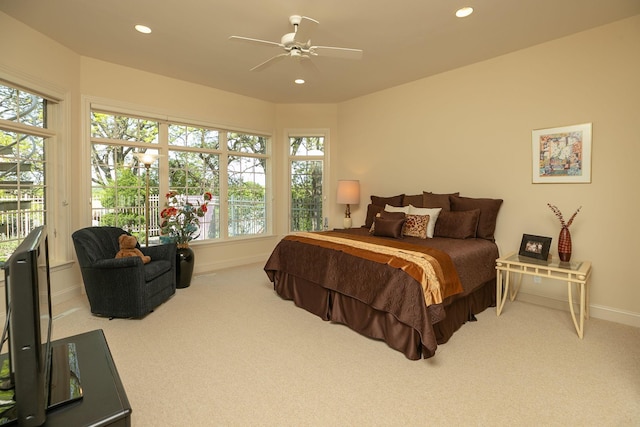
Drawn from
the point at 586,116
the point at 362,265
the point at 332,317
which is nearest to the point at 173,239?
the point at 332,317

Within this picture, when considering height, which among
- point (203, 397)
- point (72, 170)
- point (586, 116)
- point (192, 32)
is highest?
point (192, 32)

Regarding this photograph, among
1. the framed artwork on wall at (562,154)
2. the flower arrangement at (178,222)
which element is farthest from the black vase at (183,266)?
the framed artwork on wall at (562,154)

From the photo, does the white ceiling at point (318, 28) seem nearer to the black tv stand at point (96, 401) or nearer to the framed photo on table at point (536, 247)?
the framed photo on table at point (536, 247)

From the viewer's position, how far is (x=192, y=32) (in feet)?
10.7

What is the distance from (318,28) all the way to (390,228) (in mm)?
2225

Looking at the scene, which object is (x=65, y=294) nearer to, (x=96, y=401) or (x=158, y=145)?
(x=158, y=145)

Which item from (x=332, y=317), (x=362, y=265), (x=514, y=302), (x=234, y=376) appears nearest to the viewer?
(x=234, y=376)

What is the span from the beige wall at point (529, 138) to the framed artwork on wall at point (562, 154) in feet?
0.21

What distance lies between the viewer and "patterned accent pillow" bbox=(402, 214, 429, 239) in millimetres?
3699

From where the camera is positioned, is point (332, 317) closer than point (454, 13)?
No

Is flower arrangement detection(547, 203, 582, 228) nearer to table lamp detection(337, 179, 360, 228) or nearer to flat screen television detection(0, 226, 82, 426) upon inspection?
table lamp detection(337, 179, 360, 228)

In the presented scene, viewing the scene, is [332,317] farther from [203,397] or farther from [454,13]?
[454,13]

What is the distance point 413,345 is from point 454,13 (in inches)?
113

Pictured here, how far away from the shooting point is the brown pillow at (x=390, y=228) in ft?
12.2
